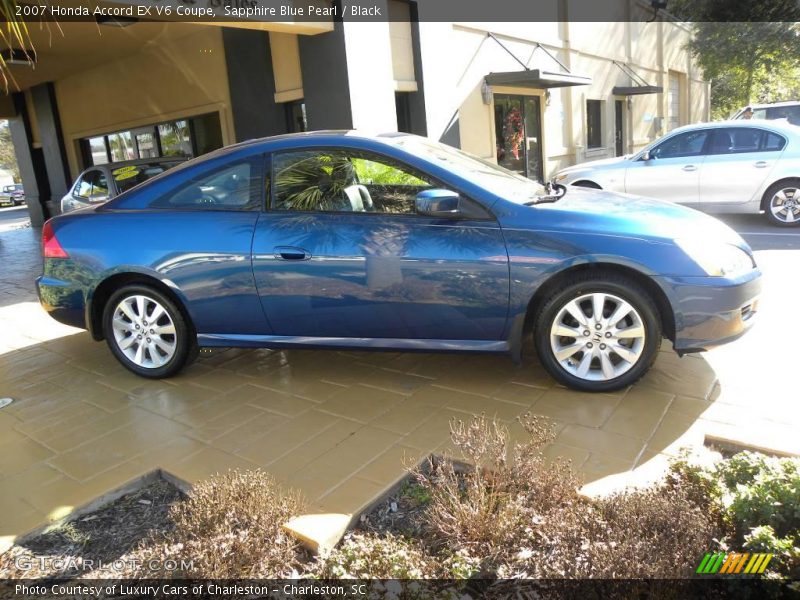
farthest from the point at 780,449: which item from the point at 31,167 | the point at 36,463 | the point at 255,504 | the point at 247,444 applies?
the point at 31,167

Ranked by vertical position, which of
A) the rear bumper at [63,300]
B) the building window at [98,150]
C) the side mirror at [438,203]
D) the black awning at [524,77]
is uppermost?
the black awning at [524,77]

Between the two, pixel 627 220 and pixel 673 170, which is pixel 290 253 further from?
pixel 673 170

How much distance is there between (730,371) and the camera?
395 cm

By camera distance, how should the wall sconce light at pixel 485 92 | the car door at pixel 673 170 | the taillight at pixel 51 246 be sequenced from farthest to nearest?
the wall sconce light at pixel 485 92 < the car door at pixel 673 170 < the taillight at pixel 51 246

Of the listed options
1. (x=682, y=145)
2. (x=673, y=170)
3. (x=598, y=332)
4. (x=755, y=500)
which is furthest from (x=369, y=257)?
(x=682, y=145)

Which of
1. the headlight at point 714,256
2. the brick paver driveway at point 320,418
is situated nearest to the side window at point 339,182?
the brick paver driveway at point 320,418

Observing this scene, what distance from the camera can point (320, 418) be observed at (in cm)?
371

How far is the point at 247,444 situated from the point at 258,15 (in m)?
6.22

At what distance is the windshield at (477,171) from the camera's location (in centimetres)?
382

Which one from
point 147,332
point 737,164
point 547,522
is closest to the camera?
point 547,522

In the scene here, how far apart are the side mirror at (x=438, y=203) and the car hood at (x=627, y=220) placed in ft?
1.55

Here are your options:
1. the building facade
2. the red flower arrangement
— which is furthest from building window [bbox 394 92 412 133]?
the red flower arrangement

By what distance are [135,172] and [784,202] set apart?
9.76 meters

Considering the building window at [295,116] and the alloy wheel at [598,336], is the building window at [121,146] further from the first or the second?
the alloy wheel at [598,336]
